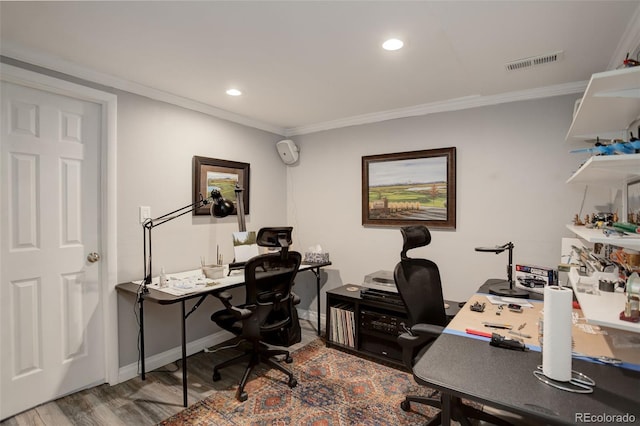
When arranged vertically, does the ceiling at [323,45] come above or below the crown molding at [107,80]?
above

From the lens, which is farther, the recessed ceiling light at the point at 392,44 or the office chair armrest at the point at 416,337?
the recessed ceiling light at the point at 392,44

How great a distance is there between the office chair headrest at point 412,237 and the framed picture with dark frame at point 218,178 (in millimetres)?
1968

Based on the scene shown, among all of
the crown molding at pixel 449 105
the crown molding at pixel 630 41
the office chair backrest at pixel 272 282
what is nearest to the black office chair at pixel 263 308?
the office chair backrest at pixel 272 282

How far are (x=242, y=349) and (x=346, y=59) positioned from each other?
2.75 m

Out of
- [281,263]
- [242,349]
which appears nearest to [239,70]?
[281,263]

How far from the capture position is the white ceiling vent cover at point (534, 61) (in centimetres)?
209

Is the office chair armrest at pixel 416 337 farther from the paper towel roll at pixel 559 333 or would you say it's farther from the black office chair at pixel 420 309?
the paper towel roll at pixel 559 333

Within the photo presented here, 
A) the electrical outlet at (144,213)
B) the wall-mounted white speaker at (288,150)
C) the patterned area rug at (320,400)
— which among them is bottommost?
the patterned area rug at (320,400)

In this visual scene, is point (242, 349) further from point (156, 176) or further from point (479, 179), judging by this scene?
point (479, 179)

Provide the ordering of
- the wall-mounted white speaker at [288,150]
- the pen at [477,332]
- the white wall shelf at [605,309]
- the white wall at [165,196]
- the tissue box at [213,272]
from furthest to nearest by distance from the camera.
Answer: the wall-mounted white speaker at [288,150] → the tissue box at [213,272] → the white wall at [165,196] → the pen at [477,332] → the white wall shelf at [605,309]

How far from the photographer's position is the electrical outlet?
8.89 feet

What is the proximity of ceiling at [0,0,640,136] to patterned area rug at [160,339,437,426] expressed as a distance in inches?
93.2

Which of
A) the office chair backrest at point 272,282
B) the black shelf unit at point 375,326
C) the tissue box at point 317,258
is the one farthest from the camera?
the tissue box at point 317,258

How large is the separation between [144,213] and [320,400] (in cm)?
202
